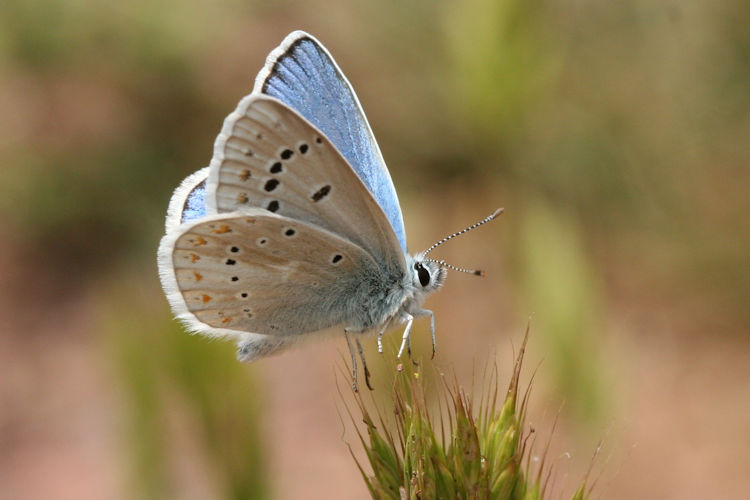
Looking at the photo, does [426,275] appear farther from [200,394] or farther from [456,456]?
[456,456]

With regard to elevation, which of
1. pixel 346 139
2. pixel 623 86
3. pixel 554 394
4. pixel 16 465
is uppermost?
pixel 623 86

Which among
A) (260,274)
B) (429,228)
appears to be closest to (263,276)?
(260,274)

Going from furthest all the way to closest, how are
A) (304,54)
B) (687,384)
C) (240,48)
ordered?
1. (240,48)
2. (687,384)
3. (304,54)

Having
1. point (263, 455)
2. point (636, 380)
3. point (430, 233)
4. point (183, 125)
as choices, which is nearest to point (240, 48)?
point (183, 125)

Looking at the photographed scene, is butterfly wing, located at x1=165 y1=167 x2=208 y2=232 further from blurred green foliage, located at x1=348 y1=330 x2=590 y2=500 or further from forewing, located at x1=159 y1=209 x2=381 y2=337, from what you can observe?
blurred green foliage, located at x1=348 y1=330 x2=590 y2=500

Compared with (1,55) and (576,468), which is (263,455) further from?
(1,55)

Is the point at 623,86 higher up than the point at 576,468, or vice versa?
the point at 623,86
